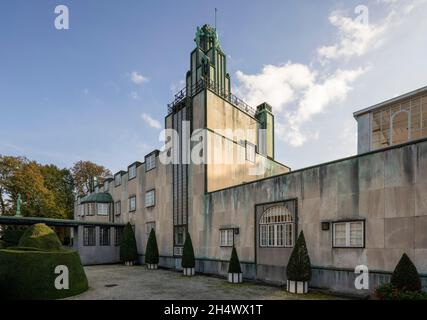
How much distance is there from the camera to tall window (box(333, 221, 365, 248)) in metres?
12.4

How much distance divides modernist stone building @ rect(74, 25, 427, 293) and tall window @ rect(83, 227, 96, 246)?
0.11m

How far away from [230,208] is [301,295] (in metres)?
7.94

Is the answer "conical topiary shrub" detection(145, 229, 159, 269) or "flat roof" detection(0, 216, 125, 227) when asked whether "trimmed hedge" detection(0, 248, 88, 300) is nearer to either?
"conical topiary shrub" detection(145, 229, 159, 269)

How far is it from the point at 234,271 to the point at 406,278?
32.6 ft

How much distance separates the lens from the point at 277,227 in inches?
636

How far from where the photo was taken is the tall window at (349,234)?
1236 centimetres

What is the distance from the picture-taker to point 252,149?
92.8 feet

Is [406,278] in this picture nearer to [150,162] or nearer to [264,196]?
[264,196]

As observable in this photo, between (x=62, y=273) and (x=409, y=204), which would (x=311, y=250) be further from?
(x=62, y=273)

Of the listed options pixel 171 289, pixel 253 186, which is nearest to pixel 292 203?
pixel 253 186

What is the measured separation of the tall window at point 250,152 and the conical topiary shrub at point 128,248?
15.3 meters

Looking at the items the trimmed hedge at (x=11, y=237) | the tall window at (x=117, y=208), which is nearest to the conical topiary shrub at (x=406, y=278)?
the tall window at (x=117, y=208)

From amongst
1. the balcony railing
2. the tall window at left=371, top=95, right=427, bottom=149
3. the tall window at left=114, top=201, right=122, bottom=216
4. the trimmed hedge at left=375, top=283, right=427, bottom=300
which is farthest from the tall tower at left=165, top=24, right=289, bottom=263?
the tall window at left=114, top=201, right=122, bottom=216

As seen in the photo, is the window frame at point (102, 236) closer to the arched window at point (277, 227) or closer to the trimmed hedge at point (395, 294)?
the arched window at point (277, 227)
